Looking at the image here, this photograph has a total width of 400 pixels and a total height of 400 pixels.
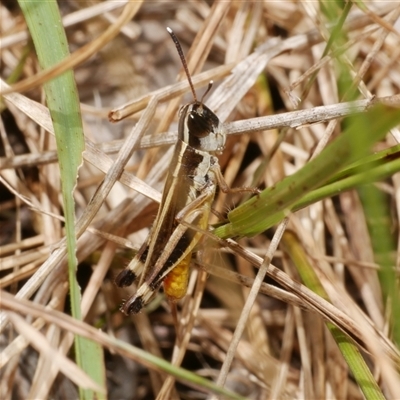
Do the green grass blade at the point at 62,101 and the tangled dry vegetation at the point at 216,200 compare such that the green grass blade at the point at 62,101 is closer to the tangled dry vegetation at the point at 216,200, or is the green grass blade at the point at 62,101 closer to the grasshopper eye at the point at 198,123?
the tangled dry vegetation at the point at 216,200

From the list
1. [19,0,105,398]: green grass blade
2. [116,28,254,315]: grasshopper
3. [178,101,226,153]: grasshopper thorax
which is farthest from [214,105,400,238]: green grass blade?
[19,0,105,398]: green grass blade

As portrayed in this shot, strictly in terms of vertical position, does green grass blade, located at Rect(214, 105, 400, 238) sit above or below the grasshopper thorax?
below

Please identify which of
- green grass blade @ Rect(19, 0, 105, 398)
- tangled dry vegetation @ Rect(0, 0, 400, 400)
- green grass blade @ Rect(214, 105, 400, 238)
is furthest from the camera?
tangled dry vegetation @ Rect(0, 0, 400, 400)

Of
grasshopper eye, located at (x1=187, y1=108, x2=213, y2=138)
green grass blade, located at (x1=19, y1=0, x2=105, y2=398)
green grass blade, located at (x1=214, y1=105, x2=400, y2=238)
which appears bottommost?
green grass blade, located at (x1=214, y1=105, x2=400, y2=238)

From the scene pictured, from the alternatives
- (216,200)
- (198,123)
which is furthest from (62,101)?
(216,200)

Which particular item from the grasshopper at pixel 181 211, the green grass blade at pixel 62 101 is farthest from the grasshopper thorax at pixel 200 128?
the green grass blade at pixel 62 101

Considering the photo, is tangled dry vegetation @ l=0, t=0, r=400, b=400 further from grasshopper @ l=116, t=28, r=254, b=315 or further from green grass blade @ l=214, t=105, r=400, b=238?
green grass blade @ l=214, t=105, r=400, b=238

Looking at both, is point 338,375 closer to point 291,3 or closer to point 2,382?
point 2,382
